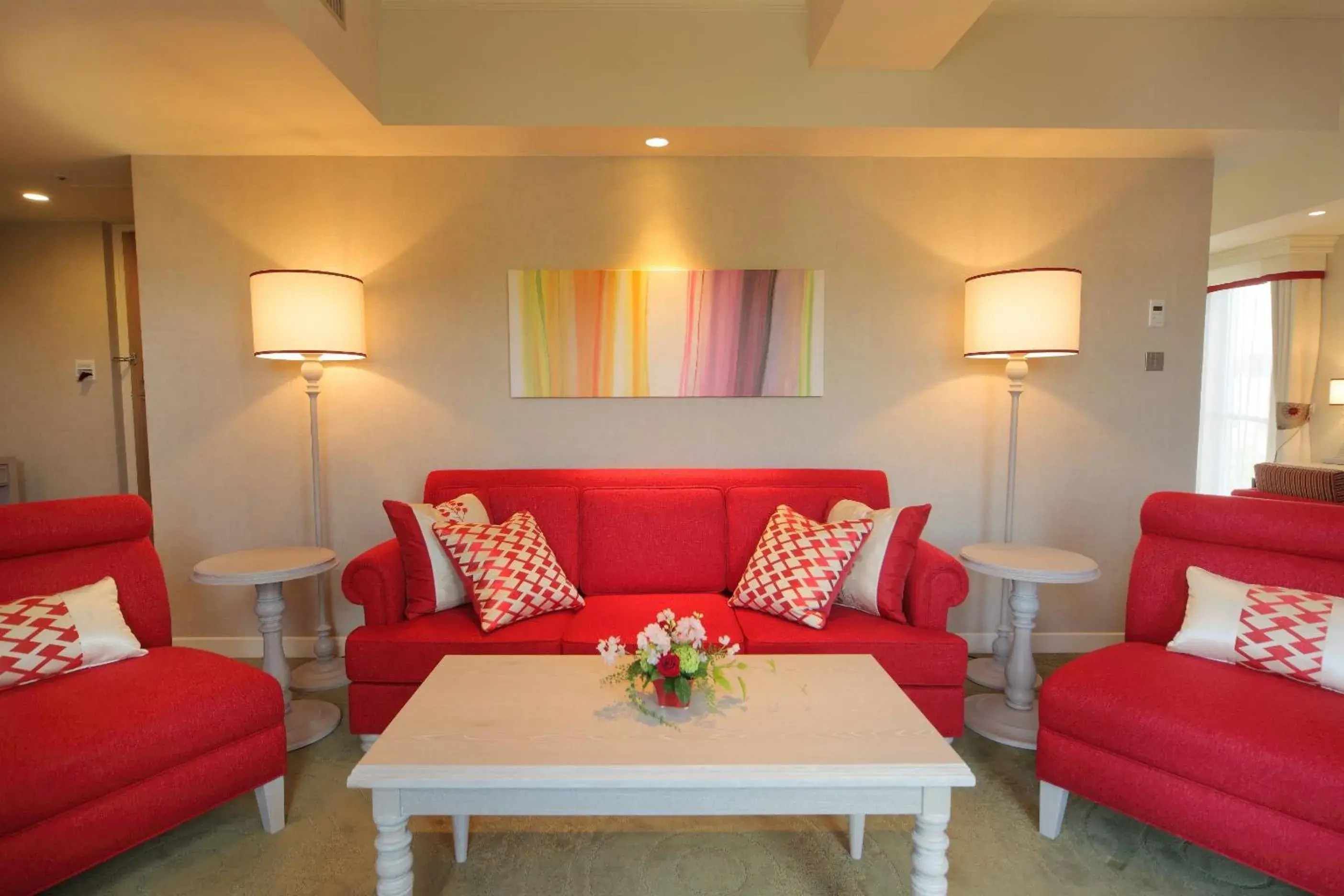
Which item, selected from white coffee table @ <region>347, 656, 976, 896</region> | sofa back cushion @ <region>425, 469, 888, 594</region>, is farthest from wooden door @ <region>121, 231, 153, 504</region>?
white coffee table @ <region>347, 656, 976, 896</region>

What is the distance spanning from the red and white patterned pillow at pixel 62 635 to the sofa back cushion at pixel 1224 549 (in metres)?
3.01

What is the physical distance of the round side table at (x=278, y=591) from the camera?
2254 millimetres

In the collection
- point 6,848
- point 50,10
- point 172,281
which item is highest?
point 50,10

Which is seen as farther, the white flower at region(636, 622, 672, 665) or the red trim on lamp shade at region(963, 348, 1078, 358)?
the red trim on lamp shade at region(963, 348, 1078, 358)

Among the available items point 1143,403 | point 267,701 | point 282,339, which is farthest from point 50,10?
point 1143,403

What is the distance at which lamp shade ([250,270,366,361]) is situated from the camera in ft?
8.37

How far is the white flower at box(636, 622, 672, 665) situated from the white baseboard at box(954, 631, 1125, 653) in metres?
2.21

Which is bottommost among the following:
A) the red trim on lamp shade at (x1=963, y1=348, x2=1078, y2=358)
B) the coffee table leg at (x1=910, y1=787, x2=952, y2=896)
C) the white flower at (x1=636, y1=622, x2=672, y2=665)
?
the coffee table leg at (x1=910, y1=787, x2=952, y2=896)

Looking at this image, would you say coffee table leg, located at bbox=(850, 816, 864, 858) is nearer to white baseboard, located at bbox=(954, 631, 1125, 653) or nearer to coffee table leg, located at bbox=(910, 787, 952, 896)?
coffee table leg, located at bbox=(910, 787, 952, 896)

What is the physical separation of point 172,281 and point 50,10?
1336 mm

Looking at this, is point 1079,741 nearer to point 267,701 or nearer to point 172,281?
point 267,701

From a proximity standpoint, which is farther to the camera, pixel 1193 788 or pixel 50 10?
pixel 50 10

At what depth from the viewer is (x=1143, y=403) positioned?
3109 mm

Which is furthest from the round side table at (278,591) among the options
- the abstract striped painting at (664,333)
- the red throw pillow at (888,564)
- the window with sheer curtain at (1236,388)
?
the window with sheer curtain at (1236,388)
